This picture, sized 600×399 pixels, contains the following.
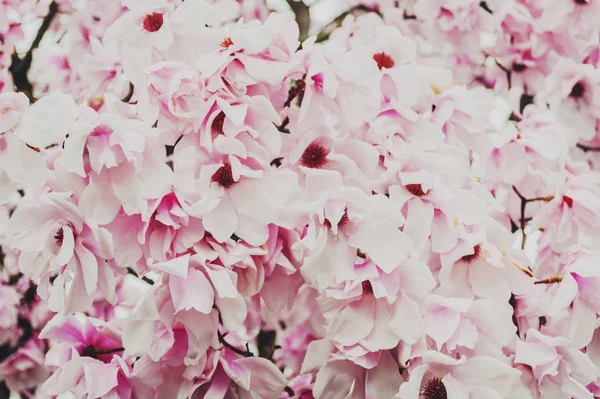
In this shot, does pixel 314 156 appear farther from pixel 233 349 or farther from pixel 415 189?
pixel 233 349

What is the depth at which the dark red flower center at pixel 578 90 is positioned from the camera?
1.33 metres

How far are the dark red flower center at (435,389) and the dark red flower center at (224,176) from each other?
0.95ft

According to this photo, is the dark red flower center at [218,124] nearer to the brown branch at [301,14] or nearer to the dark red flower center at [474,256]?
the dark red flower center at [474,256]

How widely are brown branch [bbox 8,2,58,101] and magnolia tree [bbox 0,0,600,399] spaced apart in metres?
0.67

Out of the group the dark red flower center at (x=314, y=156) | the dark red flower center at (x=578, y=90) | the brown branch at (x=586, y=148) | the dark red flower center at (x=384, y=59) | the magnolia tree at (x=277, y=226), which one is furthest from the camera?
the brown branch at (x=586, y=148)

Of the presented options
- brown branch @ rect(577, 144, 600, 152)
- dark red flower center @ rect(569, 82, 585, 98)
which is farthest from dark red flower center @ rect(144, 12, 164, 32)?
brown branch @ rect(577, 144, 600, 152)

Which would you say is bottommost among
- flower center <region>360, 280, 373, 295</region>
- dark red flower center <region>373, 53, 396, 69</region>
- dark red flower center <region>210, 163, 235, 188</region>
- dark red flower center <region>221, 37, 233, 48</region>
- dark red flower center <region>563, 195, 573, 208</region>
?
dark red flower center <region>563, 195, 573, 208</region>

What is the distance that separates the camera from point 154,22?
0.85 m

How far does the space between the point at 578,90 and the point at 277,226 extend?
767 mm

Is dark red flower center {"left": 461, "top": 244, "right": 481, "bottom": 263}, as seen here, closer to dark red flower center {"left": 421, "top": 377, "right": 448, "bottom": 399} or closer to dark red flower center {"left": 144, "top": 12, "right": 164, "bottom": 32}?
dark red flower center {"left": 421, "top": 377, "right": 448, "bottom": 399}

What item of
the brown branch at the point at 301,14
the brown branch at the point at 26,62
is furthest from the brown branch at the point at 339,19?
the brown branch at the point at 26,62

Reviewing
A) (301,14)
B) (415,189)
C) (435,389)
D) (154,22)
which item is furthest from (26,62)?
(435,389)

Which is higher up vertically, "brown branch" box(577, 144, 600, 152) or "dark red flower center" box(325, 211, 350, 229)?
"dark red flower center" box(325, 211, 350, 229)

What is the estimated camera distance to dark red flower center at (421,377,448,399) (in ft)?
2.58
